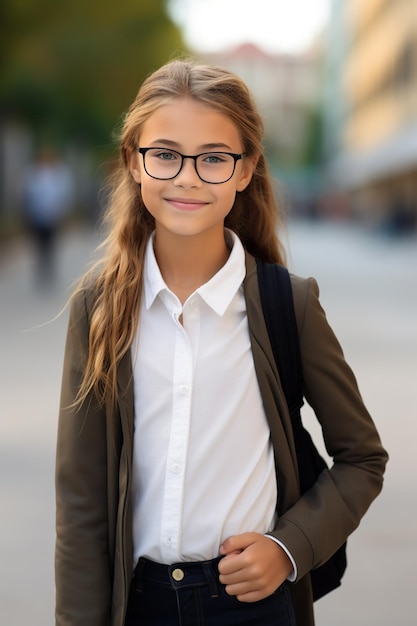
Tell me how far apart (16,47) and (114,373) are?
59.9 feet

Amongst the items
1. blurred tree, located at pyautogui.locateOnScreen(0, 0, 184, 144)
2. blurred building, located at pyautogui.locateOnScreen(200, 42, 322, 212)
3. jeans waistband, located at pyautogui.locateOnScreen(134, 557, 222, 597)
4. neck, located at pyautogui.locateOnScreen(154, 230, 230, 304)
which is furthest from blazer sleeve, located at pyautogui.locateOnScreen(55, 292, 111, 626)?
blurred building, located at pyautogui.locateOnScreen(200, 42, 322, 212)

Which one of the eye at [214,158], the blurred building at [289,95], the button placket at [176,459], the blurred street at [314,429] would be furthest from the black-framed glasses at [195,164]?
the blurred building at [289,95]

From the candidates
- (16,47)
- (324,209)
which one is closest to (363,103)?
(324,209)

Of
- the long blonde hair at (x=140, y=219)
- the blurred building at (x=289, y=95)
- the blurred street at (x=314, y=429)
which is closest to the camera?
the long blonde hair at (x=140, y=219)

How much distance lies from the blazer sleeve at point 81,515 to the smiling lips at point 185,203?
333 millimetres

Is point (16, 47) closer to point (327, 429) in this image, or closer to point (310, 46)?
point (327, 429)

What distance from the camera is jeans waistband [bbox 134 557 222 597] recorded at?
1936 mm

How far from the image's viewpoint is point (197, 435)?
2002 millimetres

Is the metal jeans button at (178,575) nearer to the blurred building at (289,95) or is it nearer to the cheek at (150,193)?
the cheek at (150,193)

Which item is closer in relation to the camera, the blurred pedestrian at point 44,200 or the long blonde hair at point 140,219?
the long blonde hair at point 140,219

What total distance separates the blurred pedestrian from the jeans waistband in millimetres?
13225

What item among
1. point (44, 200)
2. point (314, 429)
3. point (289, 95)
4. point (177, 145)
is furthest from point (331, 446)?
point (289, 95)

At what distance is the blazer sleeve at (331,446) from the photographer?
6.57 ft

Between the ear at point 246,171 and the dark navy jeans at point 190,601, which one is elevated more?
the ear at point 246,171
